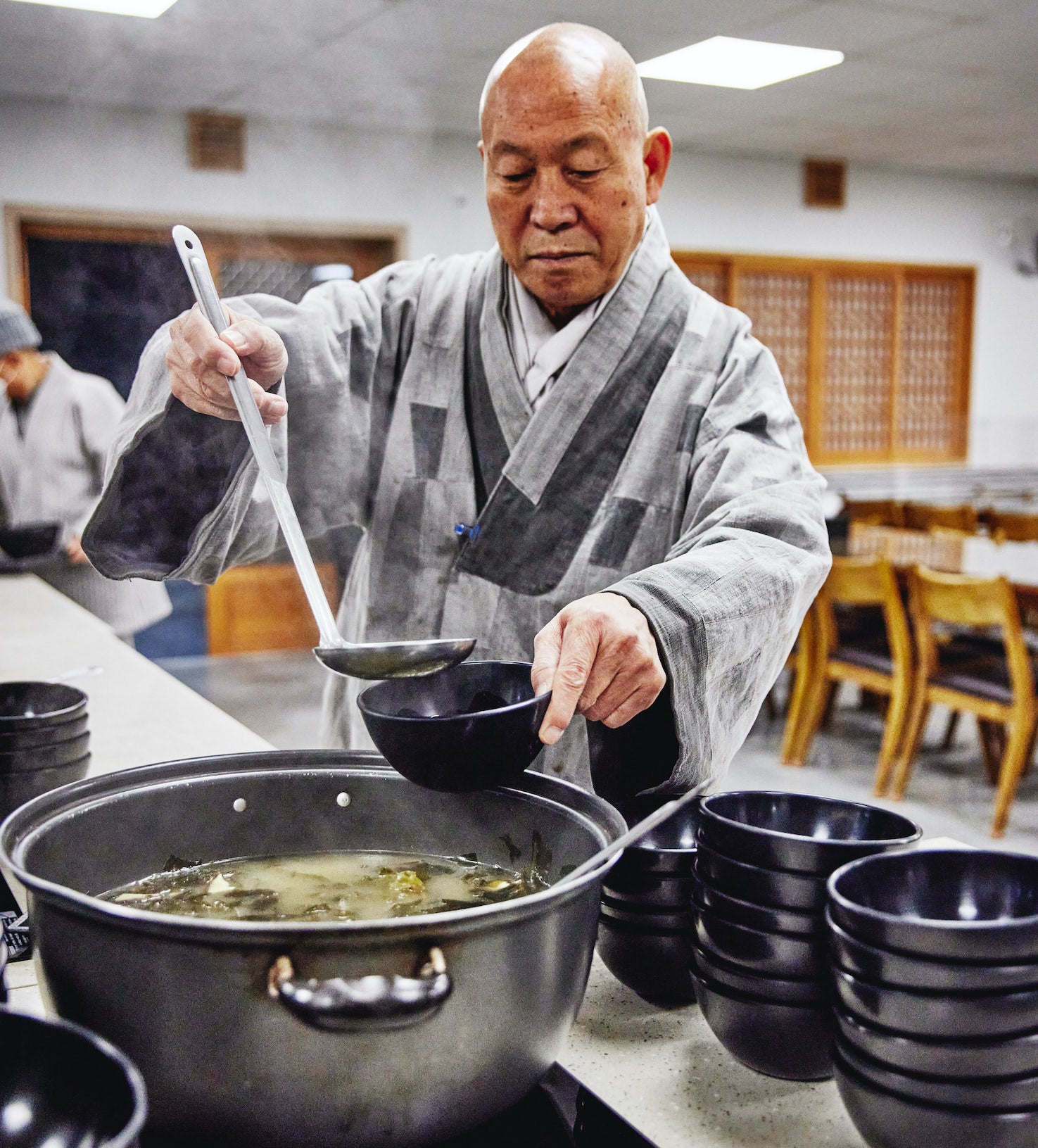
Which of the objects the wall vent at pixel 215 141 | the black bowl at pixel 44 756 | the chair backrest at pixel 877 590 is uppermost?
the wall vent at pixel 215 141

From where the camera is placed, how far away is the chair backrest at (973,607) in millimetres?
3502

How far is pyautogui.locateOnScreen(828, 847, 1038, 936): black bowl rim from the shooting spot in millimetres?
632

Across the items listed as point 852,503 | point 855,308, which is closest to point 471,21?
point 852,503

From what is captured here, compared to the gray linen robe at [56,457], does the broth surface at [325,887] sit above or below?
below

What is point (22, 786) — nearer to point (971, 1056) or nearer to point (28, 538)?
point (971, 1056)

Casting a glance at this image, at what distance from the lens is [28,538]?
2791 mm

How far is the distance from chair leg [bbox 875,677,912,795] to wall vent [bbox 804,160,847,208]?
4082 millimetres

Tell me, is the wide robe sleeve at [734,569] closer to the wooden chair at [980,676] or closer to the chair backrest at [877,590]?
the wooden chair at [980,676]

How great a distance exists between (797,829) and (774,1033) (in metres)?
0.16

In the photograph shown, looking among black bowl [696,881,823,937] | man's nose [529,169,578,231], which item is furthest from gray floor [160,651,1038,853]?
black bowl [696,881,823,937]

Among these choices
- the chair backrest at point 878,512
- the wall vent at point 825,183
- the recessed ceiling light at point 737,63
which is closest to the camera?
the recessed ceiling light at point 737,63

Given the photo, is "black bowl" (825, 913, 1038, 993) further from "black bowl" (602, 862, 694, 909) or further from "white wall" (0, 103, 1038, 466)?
"white wall" (0, 103, 1038, 466)

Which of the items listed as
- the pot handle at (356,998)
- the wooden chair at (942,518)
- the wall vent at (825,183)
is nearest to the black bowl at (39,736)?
the pot handle at (356,998)

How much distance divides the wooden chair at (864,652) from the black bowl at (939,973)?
10.5 ft
